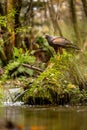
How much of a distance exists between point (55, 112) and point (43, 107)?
121 centimetres

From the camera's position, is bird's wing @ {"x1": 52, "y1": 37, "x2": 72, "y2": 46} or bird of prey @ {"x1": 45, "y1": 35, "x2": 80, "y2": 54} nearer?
bird of prey @ {"x1": 45, "y1": 35, "x2": 80, "y2": 54}

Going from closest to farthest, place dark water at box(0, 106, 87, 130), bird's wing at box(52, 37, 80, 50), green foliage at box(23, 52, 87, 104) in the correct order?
dark water at box(0, 106, 87, 130) → green foliage at box(23, 52, 87, 104) → bird's wing at box(52, 37, 80, 50)

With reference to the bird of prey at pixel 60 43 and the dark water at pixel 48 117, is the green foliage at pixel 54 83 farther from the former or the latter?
the bird of prey at pixel 60 43

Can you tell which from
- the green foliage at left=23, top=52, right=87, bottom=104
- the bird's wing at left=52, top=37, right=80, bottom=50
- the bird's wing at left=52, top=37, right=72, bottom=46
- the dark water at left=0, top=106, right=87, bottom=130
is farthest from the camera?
the bird's wing at left=52, top=37, right=72, bottom=46

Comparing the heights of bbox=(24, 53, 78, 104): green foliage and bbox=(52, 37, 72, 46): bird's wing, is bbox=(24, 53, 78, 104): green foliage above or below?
below

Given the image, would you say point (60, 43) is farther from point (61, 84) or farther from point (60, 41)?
point (61, 84)

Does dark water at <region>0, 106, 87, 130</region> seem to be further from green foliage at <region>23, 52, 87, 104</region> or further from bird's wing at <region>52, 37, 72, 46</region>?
bird's wing at <region>52, 37, 72, 46</region>

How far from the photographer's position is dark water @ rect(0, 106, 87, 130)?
26.2ft

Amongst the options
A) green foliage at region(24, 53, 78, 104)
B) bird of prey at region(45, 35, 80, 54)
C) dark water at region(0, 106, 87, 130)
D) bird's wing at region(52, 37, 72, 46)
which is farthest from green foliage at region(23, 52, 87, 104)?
bird's wing at region(52, 37, 72, 46)

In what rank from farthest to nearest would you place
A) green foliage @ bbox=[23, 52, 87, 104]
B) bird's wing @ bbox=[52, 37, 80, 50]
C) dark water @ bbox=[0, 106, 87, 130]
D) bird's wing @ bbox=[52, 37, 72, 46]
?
bird's wing @ bbox=[52, 37, 72, 46]
bird's wing @ bbox=[52, 37, 80, 50]
green foliage @ bbox=[23, 52, 87, 104]
dark water @ bbox=[0, 106, 87, 130]

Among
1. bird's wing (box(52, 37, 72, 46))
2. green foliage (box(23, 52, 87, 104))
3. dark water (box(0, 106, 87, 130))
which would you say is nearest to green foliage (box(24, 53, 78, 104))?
green foliage (box(23, 52, 87, 104))

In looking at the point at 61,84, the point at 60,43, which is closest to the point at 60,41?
the point at 60,43

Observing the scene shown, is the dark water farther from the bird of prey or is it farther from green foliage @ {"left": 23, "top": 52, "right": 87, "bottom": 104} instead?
the bird of prey

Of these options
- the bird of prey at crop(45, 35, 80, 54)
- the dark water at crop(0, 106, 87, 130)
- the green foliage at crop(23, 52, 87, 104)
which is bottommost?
the dark water at crop(0, 106, 87, 130)
